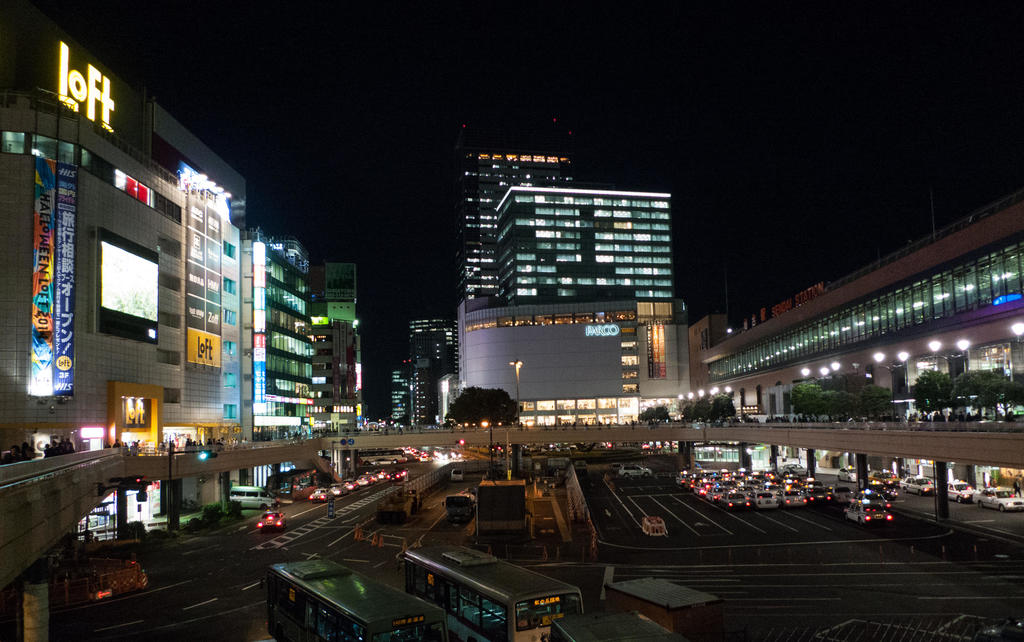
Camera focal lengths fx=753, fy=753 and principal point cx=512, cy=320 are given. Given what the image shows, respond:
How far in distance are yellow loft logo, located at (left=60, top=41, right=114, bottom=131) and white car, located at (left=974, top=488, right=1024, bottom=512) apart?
72.0m

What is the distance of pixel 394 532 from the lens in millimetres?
46969

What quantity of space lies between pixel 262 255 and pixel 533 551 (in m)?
60.1

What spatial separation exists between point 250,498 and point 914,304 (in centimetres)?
6587

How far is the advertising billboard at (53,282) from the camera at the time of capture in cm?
5100

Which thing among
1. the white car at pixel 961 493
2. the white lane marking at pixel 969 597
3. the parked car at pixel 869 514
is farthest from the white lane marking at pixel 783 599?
the white car at pixel 961 493

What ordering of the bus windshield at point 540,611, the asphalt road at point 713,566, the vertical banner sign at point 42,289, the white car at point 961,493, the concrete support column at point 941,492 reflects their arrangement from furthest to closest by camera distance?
the white car at point 961,493 → the vertical banner sign at point 42,289 → the concrete support column at point 941,492 → the asphalt road at point 713,566 → the bus windshield at point 540,611

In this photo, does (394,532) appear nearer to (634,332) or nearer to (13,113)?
(13,113)

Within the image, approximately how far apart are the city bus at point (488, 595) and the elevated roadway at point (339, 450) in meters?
10.1

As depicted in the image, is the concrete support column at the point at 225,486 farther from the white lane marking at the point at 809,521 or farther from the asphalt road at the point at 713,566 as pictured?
the white lane marking at the point at 809,521

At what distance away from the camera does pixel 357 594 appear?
1856 centimetres

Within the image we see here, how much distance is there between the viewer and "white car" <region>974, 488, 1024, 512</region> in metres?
49.8

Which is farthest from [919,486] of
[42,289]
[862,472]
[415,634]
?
[42,289]

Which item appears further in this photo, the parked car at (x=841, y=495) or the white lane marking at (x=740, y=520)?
the parked car at (x=841, y=495)

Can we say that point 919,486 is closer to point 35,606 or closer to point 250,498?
point 250,498
